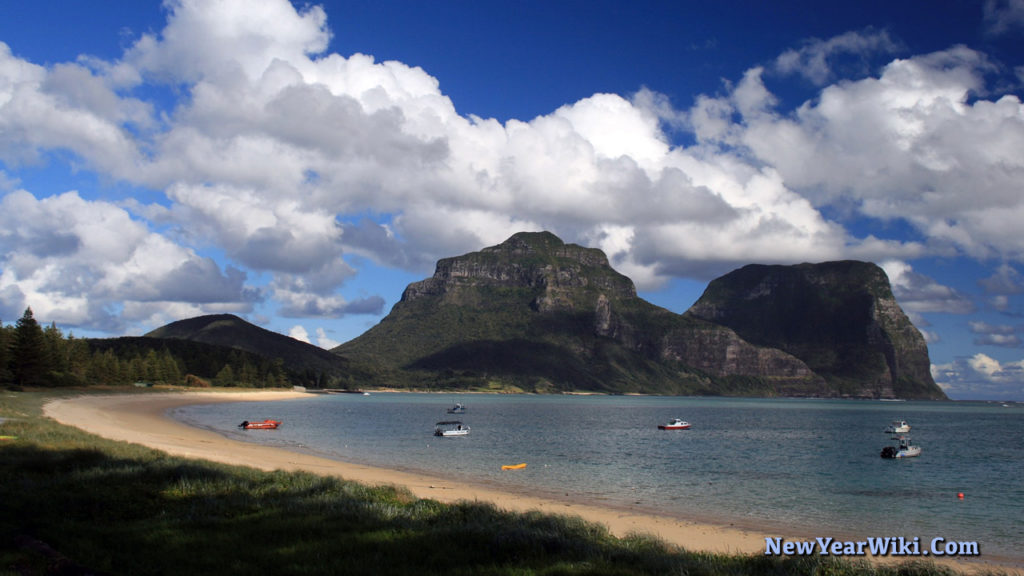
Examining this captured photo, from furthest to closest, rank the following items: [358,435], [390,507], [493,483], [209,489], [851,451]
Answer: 1. [358,435]
2. [851,451]
3. [493,483]
4. [209,489]
5. [390,507]

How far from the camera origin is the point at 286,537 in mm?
13922

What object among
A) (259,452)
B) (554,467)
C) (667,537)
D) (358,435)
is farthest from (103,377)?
(667,537)

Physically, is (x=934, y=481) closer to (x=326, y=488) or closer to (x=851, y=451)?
(x=851, y=451)

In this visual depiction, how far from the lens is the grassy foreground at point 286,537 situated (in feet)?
39.2

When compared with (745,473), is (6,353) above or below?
above

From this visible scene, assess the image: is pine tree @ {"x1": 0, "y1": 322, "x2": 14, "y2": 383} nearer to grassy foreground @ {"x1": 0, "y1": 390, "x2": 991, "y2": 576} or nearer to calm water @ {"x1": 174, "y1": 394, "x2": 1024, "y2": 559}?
calm water @ {"x1": 174, "y1": 394, "x2": 1024, "y2": 559}

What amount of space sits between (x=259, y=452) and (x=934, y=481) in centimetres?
5094

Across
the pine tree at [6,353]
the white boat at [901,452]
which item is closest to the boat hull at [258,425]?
the pine tree at [6,353]

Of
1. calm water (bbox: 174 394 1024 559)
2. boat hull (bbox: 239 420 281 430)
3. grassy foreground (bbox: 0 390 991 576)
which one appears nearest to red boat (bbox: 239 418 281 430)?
boat hull (bbox: 239 420 281 430)

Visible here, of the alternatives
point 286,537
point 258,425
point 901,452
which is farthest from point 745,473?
point 258,425

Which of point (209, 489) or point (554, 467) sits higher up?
point (209, 489)

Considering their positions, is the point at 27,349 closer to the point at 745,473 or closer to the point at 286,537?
the point at 745,473

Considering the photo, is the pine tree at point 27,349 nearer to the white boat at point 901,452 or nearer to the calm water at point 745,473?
the calm water at point 745,473

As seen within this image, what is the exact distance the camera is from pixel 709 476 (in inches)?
1895
